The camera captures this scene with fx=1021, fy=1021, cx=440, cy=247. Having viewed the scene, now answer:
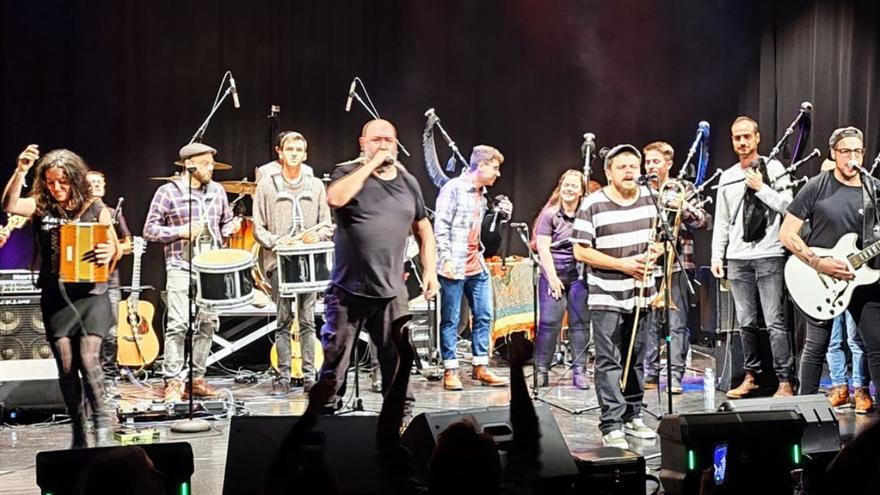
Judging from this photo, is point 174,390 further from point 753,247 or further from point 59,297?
point 753,247

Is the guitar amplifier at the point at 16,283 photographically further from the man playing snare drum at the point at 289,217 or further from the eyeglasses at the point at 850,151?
the eyeglasses at the point at 850,151

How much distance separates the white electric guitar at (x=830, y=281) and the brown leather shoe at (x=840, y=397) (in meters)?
0.85

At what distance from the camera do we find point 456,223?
9.22 meters

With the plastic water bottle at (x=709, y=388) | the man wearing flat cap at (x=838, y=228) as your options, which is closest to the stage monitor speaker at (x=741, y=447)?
the man wearing flat cap at (x=838, y=228)

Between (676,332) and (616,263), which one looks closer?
(616,263)

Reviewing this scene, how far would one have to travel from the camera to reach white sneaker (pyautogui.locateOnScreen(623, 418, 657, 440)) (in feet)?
22.3

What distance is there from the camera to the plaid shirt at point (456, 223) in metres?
9.19

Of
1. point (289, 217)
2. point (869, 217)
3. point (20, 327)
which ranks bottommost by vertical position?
point (20, 327)

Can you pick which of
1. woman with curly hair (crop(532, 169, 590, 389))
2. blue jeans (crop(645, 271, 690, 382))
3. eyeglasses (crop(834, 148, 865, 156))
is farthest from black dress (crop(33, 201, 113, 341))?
eyeglasses (crop(834, 148, 865, 156))

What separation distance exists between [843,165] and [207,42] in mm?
7162

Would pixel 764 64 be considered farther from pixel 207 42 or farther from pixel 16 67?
pixel 16 67

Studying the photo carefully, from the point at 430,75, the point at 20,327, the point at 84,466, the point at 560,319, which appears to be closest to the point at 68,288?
the point at 84,466

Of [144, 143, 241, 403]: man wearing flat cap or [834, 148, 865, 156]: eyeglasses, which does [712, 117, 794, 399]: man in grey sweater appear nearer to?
[834, 148, 865, 156]: eyeglasses

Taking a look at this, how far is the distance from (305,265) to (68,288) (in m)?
2.27
